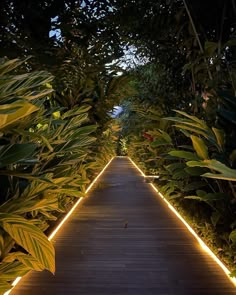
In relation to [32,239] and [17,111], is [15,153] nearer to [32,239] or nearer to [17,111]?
[17,111]

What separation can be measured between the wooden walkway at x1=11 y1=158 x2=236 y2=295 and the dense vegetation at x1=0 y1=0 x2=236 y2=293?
0.66ft

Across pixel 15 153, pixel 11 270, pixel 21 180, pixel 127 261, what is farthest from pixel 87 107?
pixel 15 153

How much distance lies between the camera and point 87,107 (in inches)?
148

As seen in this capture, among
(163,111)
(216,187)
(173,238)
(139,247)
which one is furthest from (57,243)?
(163,111)

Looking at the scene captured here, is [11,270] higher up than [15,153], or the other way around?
[15,153]

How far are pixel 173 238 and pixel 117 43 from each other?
2.02 meters

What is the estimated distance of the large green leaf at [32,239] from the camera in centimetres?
162

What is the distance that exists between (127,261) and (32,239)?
132cm

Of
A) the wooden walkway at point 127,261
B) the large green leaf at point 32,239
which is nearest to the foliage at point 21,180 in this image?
the large green leaf at point 32,239

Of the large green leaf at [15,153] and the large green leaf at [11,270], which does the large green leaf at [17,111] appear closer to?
the large green leaf at [15,153]

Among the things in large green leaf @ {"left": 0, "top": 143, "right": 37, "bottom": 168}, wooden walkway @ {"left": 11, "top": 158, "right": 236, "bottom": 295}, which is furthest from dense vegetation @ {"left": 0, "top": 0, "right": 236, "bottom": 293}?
wooden walkway @ {"left": 11, "top": 158, "right": 236, "bottom": 295}

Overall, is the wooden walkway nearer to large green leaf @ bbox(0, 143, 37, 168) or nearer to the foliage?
the foliage

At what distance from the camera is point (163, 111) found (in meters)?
5.52

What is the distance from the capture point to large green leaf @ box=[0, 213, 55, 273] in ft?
5.31
